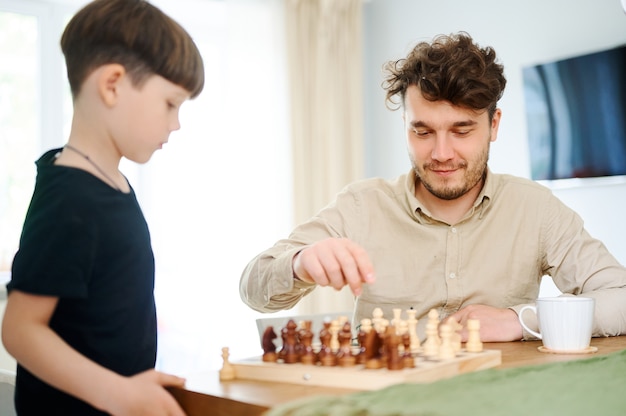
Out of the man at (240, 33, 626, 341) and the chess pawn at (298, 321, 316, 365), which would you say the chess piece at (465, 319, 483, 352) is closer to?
the chess pawn at (298, 321, 316, 365)

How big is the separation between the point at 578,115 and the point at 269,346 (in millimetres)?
3184

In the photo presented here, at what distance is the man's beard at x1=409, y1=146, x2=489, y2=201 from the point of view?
6.40 ft

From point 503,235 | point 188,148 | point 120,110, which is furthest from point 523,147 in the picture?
point 120,110

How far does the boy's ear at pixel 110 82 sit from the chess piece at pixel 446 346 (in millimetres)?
642

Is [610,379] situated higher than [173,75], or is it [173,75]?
[173,75]

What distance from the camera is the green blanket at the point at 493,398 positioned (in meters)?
0.84

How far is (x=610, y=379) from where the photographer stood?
3.48 ft

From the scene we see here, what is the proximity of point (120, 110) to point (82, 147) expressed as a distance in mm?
88

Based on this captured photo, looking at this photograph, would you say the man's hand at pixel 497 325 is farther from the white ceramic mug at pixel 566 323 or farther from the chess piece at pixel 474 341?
the chess piece at pixel 474 341

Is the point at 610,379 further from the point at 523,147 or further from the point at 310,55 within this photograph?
the point at 310,55

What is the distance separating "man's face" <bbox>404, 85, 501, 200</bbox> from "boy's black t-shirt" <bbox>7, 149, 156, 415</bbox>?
3.11 feet

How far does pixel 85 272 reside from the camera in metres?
1.04

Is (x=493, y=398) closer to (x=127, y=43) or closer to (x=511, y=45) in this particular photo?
(x=127, y=43)

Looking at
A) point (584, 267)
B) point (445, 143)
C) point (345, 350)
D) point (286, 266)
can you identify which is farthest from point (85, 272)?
point (584, 267)
